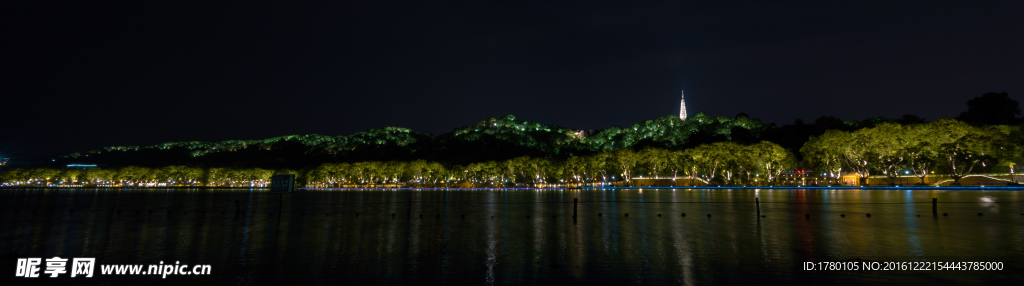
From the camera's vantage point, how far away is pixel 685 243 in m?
16.7

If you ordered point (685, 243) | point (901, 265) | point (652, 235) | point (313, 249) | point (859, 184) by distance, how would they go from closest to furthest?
point (901, 265)
point (313, 249)
point (685, 243)
point (652, 235)
point (859, 184)

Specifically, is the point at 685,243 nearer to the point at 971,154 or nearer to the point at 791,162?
the point at 971,154

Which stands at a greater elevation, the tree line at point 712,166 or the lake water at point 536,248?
the tree line at point 712,166

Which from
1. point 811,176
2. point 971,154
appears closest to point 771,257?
point 971,154

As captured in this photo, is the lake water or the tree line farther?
the tree line

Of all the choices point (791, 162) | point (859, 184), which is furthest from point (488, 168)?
point (859, 184)

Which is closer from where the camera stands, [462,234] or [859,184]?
[462,234]

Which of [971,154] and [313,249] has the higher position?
[971,154]

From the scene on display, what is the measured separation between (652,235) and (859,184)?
8735cm

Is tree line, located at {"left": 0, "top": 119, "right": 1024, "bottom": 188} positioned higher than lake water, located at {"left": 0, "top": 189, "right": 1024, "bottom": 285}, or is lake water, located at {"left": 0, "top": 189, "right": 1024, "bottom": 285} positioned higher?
tree line, located at {"left": 0, "top": 119, "right": 1024, "bottom": 188}

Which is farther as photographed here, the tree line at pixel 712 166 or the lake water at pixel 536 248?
the tree line at pixel 712 166

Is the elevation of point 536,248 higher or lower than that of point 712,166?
lower

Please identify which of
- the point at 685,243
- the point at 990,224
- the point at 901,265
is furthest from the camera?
the point at 990,224

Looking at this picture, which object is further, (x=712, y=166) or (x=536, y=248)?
(x=712, y=166)
